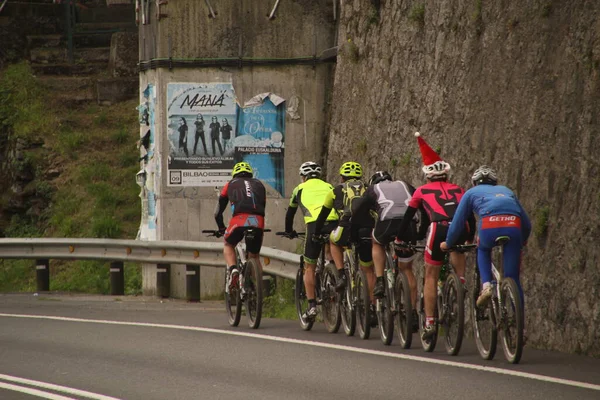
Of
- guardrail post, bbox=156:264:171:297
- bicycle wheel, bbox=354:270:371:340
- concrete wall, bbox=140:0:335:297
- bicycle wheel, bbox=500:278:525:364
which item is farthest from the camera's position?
concrete wall, bbox=140:0:335:297

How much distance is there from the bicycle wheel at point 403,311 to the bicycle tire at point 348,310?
1077mm

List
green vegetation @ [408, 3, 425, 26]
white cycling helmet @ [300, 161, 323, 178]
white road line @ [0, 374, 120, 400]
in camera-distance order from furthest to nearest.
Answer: green vegetation @ [408, 3, 425, 26] < white cycling helmet @ [300, 161, 323, 178] < white road line @ [0, 374, 120, 400]

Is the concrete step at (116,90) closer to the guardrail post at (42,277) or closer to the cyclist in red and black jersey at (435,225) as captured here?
the guardrail post at (42,277)

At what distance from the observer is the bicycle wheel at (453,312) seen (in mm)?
12695

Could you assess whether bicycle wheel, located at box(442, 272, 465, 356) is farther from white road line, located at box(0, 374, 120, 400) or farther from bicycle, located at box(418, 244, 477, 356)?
white road line, located at box(0, 374, 120, 400)

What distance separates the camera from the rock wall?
1334cm

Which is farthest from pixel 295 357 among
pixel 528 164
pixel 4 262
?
pixel 4 262

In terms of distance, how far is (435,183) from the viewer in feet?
44.4

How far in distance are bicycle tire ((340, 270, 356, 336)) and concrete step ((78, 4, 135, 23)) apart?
20861 mm

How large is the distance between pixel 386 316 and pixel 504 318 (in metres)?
2.32

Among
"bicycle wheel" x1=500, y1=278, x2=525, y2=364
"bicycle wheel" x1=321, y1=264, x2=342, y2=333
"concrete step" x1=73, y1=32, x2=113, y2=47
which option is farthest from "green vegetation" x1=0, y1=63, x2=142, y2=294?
"bicycle wheel" x1=500, y1=278, x2=525, y2=364

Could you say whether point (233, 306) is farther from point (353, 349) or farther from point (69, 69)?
point (69, 69)

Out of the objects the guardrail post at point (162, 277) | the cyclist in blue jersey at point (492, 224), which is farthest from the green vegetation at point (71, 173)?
the cyclist in blue jersey at point (492, 224)

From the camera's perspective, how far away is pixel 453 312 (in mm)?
12984
